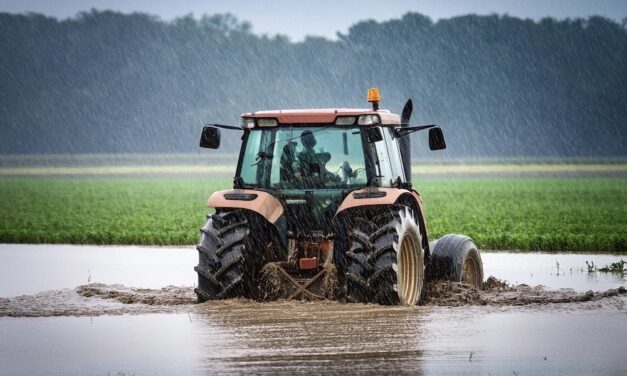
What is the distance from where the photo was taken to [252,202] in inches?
476

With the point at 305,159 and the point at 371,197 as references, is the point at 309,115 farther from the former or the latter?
the point at 371,197

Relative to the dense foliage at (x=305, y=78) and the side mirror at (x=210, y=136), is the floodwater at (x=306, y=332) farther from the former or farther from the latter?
the dense foliage at (x=305, y=78)

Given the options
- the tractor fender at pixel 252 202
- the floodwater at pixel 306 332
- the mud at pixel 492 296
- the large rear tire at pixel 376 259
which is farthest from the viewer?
the mud at pixel 492 296

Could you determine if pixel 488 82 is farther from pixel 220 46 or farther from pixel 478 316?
pixel 478 316

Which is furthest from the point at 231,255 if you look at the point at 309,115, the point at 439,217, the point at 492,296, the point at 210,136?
the point at 439,217

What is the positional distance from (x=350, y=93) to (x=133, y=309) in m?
153

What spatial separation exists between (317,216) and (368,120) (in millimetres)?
1103

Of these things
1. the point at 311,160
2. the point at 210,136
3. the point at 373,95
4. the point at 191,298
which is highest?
the point at 373,95

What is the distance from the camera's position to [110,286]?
15297 millimetres

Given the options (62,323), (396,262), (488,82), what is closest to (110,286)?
(62,323)

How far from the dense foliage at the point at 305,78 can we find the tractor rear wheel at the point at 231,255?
406ft

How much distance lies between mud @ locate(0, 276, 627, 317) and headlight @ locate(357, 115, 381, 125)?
158cm

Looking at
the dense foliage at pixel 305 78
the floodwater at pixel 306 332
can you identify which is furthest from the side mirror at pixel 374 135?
the dense foliage at pixel 305 78

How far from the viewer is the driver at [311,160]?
12.6 m
